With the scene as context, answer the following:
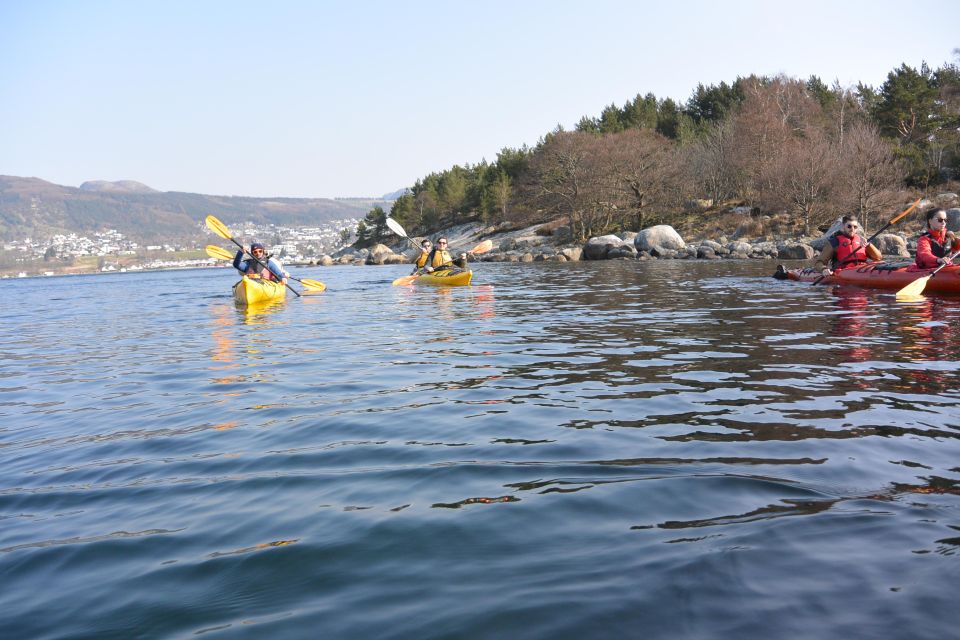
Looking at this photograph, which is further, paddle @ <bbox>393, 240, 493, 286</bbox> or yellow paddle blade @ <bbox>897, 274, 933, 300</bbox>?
paddle @ <bbox>393, 240, 493, 286</bbox>

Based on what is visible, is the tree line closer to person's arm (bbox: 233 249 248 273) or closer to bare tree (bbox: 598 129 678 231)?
bare tree (bbox: 598 129 678 231)

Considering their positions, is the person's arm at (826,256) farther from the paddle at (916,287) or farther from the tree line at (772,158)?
the tree line at (772,158)

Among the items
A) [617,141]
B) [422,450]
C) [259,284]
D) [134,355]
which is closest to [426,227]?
[617,141]

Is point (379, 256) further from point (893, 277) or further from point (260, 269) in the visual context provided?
point (893, 277)

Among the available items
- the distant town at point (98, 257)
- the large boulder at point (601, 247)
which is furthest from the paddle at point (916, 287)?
the distant town at point (98, 257)

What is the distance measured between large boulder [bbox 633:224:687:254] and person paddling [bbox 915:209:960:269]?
2472 centimetres

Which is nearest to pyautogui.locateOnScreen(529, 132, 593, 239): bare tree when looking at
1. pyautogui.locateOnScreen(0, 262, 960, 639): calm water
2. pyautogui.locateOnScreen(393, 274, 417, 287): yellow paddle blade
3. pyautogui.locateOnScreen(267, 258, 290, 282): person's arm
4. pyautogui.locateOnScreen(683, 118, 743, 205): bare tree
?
pyautogui.locateOnScreen(683, 118, 743, 205): bare tree

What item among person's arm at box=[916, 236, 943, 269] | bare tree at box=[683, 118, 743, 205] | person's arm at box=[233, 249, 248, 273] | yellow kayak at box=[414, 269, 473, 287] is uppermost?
bare tree at box=[683, 118, 743, 205]

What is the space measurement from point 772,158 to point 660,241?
1059cm

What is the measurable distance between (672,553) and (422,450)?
6.38 feet

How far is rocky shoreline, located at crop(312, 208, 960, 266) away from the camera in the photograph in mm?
30828

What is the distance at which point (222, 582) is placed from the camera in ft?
8.52

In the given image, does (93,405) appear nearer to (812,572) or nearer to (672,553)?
(672,553)

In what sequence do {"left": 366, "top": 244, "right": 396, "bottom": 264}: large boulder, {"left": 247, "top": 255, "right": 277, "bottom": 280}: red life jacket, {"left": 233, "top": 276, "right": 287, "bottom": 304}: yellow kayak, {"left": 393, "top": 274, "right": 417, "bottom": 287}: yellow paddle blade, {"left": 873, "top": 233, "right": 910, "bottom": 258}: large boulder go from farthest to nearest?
1. {"left": 366, "top": 244, "right": 396, "bottom": 264}: large boulder
2. {"left": 873, "top": 233, "right": 910, "bottom": 258}: large boulder
3. {"left": 393, "top": 274, "right": 417, "bottom": 287}: yellow paddle blade
4. {"left": 247, "top": 255, "right": 277, "bottom": 280}: red life jacket
5. {"left": 233, "top": 276, "right": 287, "bottom": 304}: yellow kayak
